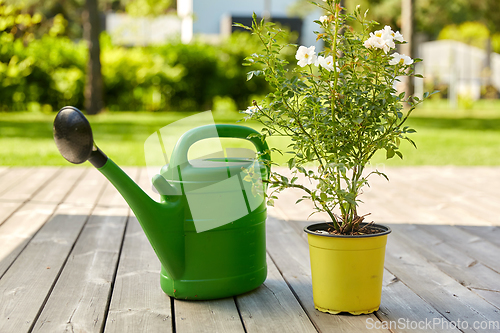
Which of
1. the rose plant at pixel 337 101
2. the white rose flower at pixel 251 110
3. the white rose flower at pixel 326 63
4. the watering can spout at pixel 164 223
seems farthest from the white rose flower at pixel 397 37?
the watering can spout at pixel 164 223

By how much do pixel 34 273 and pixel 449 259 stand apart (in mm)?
1673

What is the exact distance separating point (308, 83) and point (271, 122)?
187 millimetres

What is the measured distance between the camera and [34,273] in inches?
77.5

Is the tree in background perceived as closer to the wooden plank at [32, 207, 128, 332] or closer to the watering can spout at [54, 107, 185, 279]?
the wooden plank at [32, 207, 128, 332]

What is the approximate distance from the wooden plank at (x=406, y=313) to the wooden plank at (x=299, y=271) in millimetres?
51

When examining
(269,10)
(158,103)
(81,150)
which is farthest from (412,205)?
(269,10)

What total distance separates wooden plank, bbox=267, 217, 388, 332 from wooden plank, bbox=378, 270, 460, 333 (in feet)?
0.17

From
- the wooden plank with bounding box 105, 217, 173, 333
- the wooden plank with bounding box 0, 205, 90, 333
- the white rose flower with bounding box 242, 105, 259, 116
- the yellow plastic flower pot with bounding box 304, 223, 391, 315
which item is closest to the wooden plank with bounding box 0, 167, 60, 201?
the wooden plank with bounding box 0, 205, 90, 333

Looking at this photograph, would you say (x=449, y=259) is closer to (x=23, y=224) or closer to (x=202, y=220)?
(x=202, y=220)

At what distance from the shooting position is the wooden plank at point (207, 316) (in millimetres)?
1497

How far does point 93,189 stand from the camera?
364cm

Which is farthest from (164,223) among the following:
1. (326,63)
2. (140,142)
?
(140,142)

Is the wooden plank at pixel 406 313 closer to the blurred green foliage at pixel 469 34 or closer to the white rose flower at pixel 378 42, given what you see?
the white rose flower at pixel 378 42

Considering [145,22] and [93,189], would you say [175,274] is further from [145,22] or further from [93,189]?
[145,22]
